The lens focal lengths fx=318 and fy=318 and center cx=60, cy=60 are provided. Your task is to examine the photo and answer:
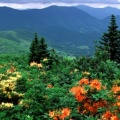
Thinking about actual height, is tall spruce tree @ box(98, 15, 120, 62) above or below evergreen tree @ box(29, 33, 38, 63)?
above

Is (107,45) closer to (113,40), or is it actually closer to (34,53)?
(113,40)

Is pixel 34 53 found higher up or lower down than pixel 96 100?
lower down

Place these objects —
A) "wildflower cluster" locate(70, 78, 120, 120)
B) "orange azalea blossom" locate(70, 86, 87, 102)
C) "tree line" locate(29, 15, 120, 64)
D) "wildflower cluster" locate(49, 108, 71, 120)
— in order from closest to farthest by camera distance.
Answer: "wildflower cluster" locate(49, 108, 71, 120)
"wildflower cluster" locate(70, 78, 120, 120)
"orange azalea blossom" locate(70, 86, 87, 102)
"tree line" locate(29, 15, 120, 64)

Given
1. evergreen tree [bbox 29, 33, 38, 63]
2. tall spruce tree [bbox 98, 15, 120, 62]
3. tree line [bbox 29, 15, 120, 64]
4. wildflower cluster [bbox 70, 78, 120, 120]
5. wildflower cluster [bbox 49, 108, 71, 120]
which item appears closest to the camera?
wildflower cluster [bbox 49, 108, 71, 120]

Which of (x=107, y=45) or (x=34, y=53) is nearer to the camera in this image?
(x=34, y=53)

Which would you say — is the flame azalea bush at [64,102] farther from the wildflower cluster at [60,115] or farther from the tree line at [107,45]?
the tree line at [107,45]

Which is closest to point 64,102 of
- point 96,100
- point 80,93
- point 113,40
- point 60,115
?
point 80,93

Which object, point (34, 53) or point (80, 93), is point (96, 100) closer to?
point (80, 93)

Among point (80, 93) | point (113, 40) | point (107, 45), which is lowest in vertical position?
point (107, 45)

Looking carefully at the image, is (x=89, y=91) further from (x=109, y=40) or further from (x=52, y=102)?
(x=109, y=40)

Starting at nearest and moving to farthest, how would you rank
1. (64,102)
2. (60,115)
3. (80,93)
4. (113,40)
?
(60,115)
(80,93)
(64,102)
(113,40)

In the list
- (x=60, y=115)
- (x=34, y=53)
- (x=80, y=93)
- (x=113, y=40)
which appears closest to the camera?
(x=60, y=115)

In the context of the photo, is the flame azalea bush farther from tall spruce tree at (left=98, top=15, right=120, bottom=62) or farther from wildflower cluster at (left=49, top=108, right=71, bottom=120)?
tall spruce tree at (left=98, top=15, right=120, bottom=62)

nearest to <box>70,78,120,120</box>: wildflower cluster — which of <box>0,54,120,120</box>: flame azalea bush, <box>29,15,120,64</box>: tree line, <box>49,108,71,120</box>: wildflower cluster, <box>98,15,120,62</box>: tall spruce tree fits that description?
<box>0,54,120,120</box>: flame azalea bush
